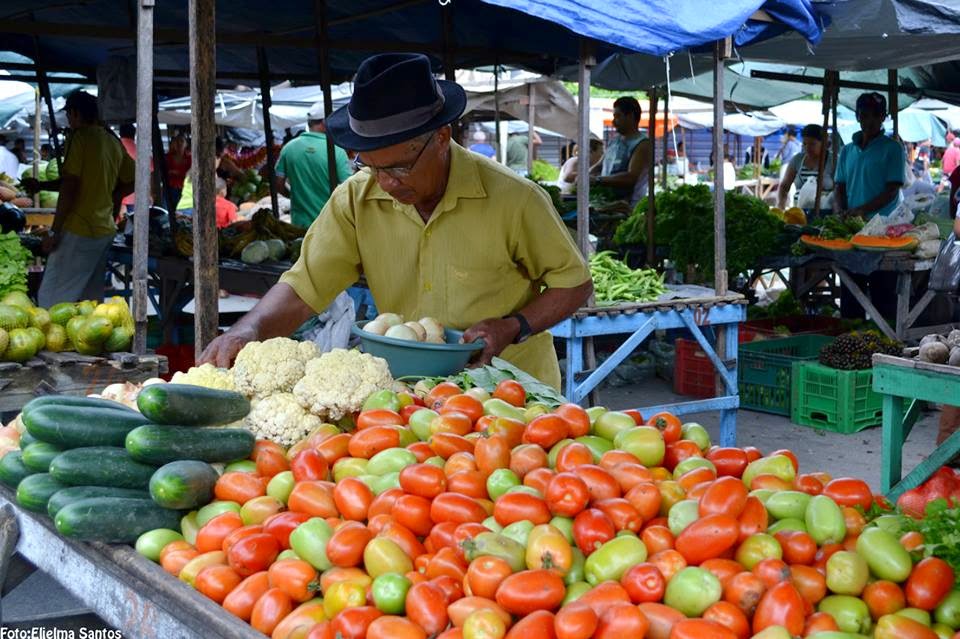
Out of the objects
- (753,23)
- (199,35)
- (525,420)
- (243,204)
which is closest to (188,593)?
(525,420)

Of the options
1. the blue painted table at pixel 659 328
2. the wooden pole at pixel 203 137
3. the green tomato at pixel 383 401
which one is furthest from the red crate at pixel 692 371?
the green tomato at pixel 383 401

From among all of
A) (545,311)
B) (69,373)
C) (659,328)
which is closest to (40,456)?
(545,311)

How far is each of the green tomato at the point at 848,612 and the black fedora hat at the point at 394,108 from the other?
1975 mm

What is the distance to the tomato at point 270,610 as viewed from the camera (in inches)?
77.9

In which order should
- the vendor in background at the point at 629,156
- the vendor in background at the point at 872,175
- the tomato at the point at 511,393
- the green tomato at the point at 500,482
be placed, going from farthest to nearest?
the vendor in background at the point at 629,156, the vendor in background at the point at 872,175, the tomato at the point at 511,393, the green tomato at the point at 500,482

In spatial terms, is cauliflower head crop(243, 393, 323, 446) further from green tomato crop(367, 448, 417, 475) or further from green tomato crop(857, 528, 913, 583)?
green tomato crop(857, 528, 913, 583)

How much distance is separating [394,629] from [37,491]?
1238mm

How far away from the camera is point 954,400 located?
13.4 ft

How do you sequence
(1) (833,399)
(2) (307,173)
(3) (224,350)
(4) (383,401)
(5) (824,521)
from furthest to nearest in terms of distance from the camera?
(2) (307,173) < (1) (833,399) < (3) (224,350) < (4) (383,401) < (5) (824,521)

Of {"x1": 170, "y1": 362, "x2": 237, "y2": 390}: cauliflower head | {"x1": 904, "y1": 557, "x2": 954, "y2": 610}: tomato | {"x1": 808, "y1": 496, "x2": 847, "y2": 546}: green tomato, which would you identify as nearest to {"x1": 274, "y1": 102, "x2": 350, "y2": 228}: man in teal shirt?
{"x1": 170, "y1": 362, "x2": 237, "y2": 390}: cauliflower head

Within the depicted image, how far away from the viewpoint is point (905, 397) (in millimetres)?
4402

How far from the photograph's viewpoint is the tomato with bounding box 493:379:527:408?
2.91 m

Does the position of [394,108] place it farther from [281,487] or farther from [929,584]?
[929,584]

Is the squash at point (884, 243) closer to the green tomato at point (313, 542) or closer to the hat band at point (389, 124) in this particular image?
the hat band at point (389, 124)
